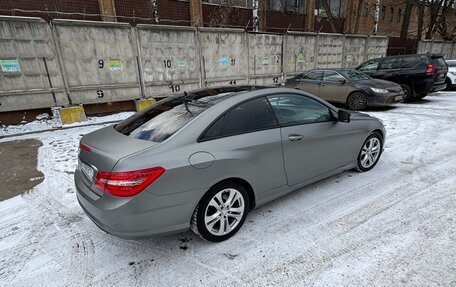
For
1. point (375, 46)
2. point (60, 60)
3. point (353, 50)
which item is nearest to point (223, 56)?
point (60, 60)

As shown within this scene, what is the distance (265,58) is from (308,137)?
8.73m

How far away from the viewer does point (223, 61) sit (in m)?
9.87

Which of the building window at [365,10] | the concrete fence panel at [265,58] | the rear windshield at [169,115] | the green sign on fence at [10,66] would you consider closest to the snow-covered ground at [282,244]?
the rear windshield at [169,115]

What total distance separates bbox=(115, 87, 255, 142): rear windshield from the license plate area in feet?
1.55

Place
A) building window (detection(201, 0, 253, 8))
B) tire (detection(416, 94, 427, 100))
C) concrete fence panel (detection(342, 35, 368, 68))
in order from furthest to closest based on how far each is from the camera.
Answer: building window (detection(201, 0, 253, 8)) → concrete fence panel (detection(342, 35, 368, 68)) → tire (detection(416, 94, 427, 100))

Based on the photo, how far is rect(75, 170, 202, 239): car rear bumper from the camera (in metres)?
2.19

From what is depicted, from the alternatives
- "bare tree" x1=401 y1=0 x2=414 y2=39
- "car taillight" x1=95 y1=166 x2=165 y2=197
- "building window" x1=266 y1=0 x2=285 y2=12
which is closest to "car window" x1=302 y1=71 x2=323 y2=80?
"car taillight" x1=95 y1=166 x2=165 y2=197

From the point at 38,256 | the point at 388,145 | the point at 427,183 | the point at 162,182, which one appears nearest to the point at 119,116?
the point at 38,256

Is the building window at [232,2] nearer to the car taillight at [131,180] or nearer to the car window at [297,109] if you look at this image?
the car window at [297,109]

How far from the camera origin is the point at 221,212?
2625mm

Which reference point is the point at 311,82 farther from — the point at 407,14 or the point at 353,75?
the point at 407,14

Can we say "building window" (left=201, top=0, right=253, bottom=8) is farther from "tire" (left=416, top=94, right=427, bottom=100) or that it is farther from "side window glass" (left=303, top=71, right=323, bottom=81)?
"tire" (left=416, top=94, right=427, bottom=100)

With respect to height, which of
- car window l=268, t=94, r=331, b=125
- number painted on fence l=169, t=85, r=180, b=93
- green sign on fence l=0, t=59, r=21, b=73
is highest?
green sign on fence l=0, t=59, r=21, b=73

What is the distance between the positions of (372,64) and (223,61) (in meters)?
6.28
